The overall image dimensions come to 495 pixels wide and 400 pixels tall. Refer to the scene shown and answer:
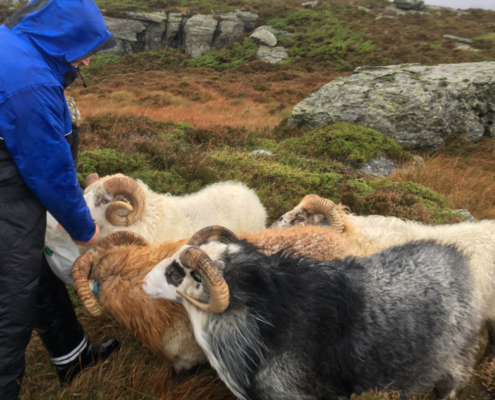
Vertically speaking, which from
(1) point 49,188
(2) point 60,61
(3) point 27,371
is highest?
(2) point 60,61

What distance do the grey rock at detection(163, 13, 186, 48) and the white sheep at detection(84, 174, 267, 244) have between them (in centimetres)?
3386

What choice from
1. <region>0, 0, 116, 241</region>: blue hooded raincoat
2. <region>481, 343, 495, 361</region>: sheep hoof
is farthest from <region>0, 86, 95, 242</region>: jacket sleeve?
<region>481, 343, 495, 361</region>: sheep hoof

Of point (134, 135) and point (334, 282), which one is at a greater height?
point (334, 282)

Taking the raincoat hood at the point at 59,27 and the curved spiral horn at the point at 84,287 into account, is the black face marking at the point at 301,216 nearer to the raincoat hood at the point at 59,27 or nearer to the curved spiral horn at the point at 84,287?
the curved spiral horn at the point at 84,287

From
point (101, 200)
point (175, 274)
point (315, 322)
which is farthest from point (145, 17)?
point (315, 322)

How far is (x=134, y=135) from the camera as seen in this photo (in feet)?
30.8

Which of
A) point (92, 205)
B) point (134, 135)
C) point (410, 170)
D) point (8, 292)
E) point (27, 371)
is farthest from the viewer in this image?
point (134, 135)

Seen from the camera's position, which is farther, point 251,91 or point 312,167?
point 251,91

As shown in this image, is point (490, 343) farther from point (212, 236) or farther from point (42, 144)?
point (42, 144)

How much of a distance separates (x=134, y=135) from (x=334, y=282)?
8229 millimetres

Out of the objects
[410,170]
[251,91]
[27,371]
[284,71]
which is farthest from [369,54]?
[27,371]

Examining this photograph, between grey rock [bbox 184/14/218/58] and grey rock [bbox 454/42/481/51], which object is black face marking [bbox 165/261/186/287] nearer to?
grey rock [bbox 454/42/481/51]

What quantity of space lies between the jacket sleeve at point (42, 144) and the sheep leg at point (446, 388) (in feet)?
11.2

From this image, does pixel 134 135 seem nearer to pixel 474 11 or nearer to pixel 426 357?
pixel 426 357
